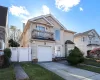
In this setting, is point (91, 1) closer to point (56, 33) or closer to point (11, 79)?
point (56, 33)

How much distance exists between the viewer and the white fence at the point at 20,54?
15.2 m

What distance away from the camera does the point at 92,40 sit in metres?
30.2

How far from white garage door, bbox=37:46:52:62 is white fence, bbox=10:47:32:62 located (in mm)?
1788

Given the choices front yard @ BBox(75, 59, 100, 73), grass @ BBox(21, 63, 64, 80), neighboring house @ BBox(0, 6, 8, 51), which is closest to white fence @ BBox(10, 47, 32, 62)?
neighboring house @ BBox(0, 6, 8, 51)

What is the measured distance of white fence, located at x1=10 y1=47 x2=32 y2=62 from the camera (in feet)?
49.8

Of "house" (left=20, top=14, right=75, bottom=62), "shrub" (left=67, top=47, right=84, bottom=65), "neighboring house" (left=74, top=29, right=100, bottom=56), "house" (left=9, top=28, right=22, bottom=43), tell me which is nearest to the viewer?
"shrub" (left=67, top=47, right=84, bottom=65)

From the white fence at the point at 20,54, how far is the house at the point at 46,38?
92 centimetres

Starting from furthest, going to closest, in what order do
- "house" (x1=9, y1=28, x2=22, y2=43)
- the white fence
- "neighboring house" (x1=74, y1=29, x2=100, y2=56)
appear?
"house" (x1=9, y1=28, x2=22, y2=43) < "neighboring house" (x1=74, y1=29, x2=100, y2=56) < the white fence

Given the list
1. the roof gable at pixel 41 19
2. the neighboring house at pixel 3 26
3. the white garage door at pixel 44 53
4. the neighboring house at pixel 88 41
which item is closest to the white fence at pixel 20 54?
the neighboring house at pixel 3 26

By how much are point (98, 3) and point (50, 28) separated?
8.28 meters

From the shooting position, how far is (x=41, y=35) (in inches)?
704

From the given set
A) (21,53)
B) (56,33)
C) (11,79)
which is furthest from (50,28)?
(11,79)

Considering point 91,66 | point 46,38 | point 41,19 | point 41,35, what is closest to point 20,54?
point 41,35

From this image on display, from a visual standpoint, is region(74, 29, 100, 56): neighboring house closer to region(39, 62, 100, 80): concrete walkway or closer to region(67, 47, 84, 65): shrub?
region(67, 47, 84, 65): shrub
